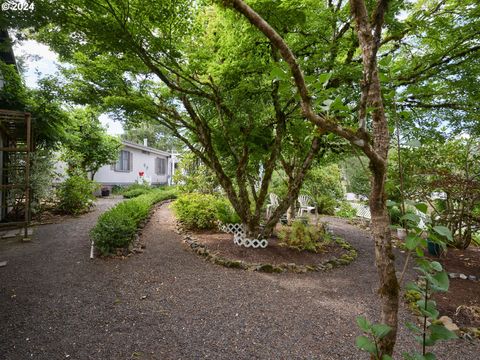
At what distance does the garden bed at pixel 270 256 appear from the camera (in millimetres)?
4711

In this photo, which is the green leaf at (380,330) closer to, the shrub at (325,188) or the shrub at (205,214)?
the shrub at (205,214)

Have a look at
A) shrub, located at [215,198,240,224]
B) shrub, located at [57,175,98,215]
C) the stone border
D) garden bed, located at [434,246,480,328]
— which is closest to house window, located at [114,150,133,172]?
shrub, located at [57,175,98,215]

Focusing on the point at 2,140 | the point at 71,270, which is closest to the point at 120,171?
the point at 2,140

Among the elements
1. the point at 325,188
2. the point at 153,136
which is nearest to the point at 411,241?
the point at 325,188

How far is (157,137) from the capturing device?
37250mm

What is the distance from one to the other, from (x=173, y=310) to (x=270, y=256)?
259cm

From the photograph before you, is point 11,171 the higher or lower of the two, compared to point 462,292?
higher

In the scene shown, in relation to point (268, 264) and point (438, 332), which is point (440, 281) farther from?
point (268, 264)

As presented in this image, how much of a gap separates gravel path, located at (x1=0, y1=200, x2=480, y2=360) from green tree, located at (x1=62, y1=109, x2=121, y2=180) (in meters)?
8.46

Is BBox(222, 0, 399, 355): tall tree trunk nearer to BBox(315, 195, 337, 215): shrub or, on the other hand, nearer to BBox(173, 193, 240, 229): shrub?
BBox(173, 193, 240, 229): shrub

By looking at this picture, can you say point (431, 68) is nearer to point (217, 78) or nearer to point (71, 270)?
point (217, 78)

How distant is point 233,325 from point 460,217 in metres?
5.64

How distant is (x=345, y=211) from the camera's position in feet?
39.7

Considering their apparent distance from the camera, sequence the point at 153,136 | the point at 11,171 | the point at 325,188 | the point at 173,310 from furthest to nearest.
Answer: the point at 153,136, the point at 325,188, the point at 11,171, the point at 173,310
